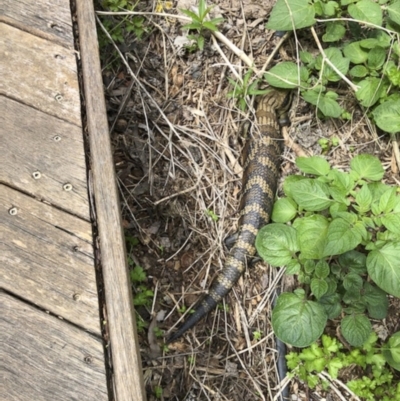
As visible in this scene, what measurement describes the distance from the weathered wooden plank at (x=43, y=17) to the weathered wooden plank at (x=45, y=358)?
4.06 feet

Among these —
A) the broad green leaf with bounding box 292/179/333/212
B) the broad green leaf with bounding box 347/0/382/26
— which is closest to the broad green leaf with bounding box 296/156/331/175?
the broad green leaf with bounding box 292/179/333/212

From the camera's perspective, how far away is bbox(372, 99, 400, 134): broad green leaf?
298cm

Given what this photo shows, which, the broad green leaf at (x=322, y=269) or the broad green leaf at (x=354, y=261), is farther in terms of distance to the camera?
the broad green leaf at (x=354, y=261)

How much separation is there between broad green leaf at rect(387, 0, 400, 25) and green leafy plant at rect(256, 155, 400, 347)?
0.98 metres

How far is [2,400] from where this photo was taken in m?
1.64

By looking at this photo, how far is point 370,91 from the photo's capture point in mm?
3086

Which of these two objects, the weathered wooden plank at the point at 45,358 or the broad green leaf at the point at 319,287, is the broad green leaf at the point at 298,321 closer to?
the broad green leaf at the point at 319,287

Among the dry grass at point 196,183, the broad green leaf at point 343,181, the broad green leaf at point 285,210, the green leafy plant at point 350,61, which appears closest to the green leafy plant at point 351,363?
the dry grass at point 196,183

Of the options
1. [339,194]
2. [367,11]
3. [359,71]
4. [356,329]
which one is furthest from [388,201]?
[367,11]

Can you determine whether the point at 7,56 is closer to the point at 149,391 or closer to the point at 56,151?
the point at 56,151

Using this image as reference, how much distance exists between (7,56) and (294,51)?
2066 mm

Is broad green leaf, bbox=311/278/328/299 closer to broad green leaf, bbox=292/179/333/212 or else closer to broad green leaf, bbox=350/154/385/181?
broad green leaf, bbox=292/179/333/212

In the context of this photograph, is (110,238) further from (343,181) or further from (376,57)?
(376,57)

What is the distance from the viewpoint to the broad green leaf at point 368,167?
8.77ft
